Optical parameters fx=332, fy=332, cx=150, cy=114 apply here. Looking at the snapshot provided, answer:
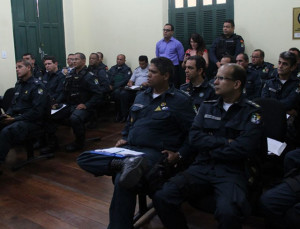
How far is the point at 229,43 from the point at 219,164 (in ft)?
12.6

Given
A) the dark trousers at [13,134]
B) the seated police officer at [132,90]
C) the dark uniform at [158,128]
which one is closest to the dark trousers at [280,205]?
the dark uniform at [158,128]

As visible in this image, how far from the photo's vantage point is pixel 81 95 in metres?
4.41

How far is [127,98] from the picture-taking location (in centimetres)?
588

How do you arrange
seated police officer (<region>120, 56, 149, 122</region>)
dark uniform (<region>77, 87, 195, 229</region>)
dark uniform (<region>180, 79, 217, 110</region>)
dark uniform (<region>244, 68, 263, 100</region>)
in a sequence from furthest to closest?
seated police officer (<region>120, 56, 149, 122</region>) → dark uniform (<region>244, 68, 263, 100</region>) → dark uniform (<region>180, 79, 217, 110</region>) → dark uniform (<region>77, 87, 195, 229</region>)

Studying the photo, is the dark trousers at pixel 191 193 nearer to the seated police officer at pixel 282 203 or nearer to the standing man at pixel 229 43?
the seated police officer at pixel 282 203

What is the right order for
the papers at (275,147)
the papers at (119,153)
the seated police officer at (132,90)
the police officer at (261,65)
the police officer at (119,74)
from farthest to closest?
the police officer at (119,74) < the seated police officer at (132,90) < the police officer at (261,65) < the papers at (275,147) < the papers at (119,153)

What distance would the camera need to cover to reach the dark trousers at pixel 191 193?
1.76 m

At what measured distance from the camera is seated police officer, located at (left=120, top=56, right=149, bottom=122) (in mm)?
5883

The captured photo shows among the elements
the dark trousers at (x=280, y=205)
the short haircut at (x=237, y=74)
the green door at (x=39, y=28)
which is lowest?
the dark trousers at (x=280, y=205)

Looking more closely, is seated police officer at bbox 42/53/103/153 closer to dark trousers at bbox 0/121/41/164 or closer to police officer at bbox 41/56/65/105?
police officer at bbox 41/56/65/105

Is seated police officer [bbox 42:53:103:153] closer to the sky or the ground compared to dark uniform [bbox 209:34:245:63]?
closer to the ground

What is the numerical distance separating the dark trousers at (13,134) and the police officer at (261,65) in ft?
10.9

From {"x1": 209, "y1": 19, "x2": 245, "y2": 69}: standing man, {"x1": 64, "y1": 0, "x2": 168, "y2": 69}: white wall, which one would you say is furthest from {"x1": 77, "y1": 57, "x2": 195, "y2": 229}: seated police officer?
{"x1": 64, "y1": 0, "x2": 168, "y2": 69}: white wall

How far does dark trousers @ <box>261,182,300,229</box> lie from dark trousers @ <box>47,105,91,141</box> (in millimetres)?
2793
